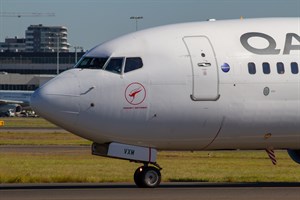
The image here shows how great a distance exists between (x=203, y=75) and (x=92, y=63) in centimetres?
319

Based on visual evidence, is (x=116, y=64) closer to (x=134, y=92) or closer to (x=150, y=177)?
(x=134, y=92)

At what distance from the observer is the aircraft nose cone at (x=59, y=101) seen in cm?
2788

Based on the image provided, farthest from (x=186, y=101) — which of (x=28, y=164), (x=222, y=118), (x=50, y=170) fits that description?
(x=28, y=164)

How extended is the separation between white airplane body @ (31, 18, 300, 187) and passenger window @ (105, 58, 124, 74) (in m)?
0.03

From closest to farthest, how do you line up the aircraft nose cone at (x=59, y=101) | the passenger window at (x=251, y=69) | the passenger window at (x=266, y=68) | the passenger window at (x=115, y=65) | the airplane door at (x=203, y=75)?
the aircraft nose cone at (x=59, y=101)
the passenger window at (x=115, y=65)
the airplane door at (x=203, y=75)
the passenger window at (x=251, y=69)
the passenger window at (x=266, y=68)

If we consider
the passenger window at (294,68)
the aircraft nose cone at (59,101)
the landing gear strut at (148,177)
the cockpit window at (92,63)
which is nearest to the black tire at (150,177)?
the landing gear strut at (148,177)

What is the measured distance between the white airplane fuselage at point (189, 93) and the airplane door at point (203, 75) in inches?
1.1

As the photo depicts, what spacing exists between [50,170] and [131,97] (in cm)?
938

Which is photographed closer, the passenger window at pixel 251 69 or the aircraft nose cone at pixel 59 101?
the aircraft nose cone at pixel 59 101

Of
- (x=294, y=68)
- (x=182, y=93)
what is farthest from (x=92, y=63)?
(x=294, y=68)

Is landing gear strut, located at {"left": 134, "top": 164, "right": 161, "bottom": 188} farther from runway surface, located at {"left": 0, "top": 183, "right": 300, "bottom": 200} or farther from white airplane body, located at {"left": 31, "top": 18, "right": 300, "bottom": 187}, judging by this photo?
runway surface, located at {"left": 0, "top": 183, "right": 300, "bottom": 200}

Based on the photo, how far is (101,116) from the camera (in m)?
28.2

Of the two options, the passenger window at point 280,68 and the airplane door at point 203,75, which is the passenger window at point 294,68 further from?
the airplane door at point 203,75

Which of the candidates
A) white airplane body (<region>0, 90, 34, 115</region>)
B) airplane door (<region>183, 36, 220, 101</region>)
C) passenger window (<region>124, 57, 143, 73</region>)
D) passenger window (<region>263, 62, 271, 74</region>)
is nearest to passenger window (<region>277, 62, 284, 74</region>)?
passenger window (<region>263, 62, 271, 74</region>)
